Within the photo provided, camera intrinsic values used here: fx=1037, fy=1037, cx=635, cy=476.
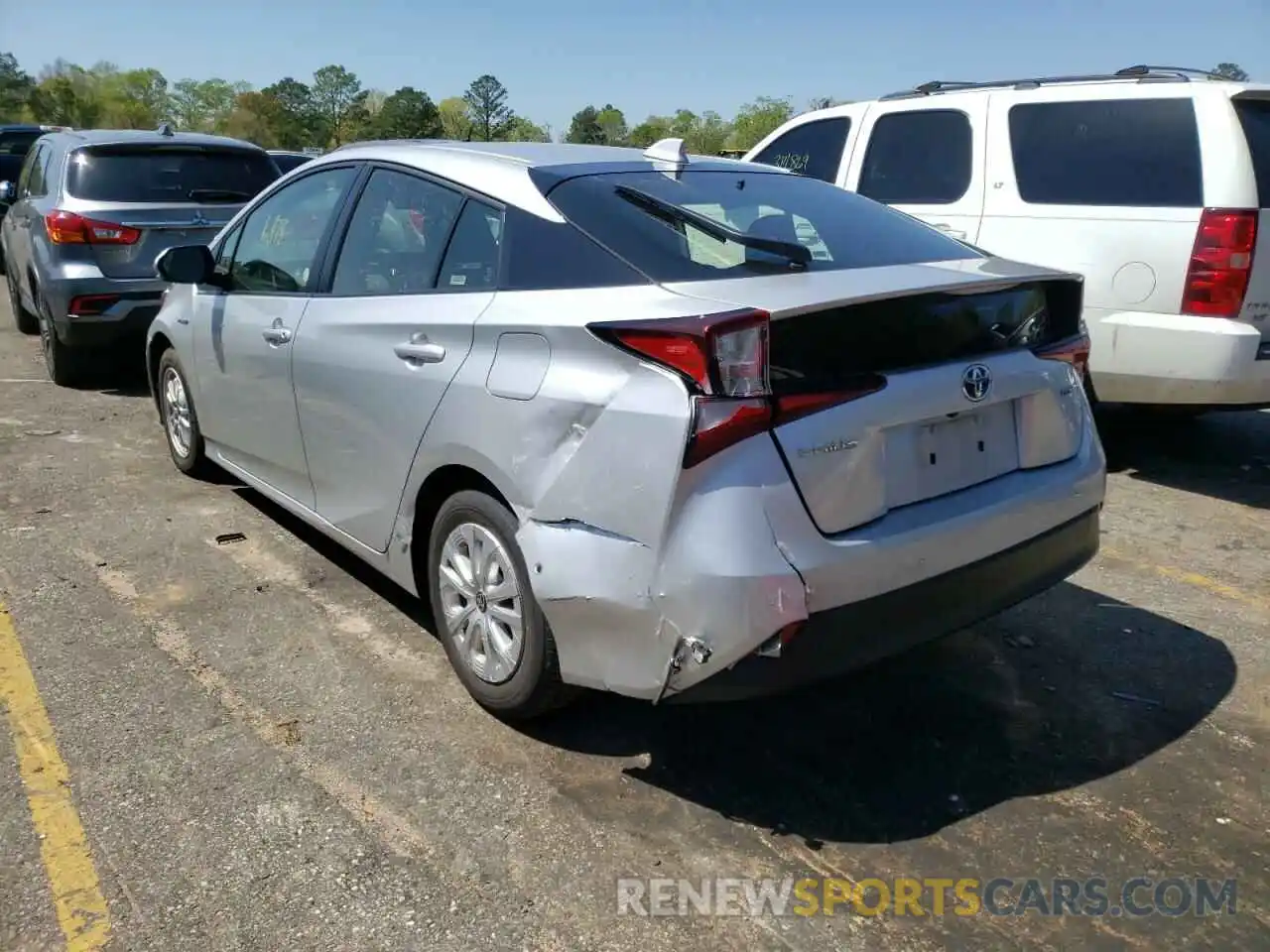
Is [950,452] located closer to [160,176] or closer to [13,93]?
[160,176]

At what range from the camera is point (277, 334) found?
13.1 ft

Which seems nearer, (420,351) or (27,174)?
(420,351)

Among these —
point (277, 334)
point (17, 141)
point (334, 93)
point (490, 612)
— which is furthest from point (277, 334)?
point (334, 93)

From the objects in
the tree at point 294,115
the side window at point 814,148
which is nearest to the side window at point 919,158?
the side window at point 814,148

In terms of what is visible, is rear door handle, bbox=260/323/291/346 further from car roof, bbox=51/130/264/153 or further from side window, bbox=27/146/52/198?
side window, bbox=27/146/52/198

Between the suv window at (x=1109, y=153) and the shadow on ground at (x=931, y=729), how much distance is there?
8.52 feet

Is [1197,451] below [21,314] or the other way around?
below

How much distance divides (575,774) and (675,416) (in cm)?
114

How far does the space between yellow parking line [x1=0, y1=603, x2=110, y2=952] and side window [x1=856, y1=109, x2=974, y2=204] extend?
547 cm

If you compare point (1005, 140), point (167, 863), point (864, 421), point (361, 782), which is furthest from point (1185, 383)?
point (167, 863)

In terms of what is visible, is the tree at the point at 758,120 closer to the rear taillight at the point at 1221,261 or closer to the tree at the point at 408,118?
the tree at the point at 408,118

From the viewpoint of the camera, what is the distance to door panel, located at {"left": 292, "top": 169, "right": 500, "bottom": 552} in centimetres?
311

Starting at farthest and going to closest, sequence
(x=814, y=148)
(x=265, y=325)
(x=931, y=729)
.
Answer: (x=814, y=148) → (x=265, y=325) → (x=931, y=729)

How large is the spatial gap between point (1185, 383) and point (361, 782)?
441 centimetres
